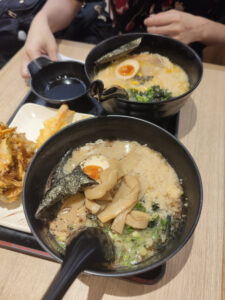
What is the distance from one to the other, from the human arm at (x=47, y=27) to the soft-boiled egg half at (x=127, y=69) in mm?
660

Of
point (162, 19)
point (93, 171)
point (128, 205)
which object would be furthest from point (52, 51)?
point (128, 205)

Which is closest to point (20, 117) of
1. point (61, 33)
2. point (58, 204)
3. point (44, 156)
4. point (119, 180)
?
point (44, 156)

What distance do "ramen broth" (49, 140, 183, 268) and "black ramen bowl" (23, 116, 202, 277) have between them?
5 cm

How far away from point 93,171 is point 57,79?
111cm

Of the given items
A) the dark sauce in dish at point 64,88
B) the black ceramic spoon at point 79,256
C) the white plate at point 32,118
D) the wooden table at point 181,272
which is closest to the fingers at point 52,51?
the dark sauce in dish at point 64,88

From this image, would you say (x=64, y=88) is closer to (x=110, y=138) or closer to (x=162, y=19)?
(x=110, y=138)

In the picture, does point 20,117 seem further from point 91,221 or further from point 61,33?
point 61,33

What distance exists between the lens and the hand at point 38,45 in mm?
2098

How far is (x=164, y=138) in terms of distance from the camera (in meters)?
1.29

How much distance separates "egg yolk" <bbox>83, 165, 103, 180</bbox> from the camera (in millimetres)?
1276

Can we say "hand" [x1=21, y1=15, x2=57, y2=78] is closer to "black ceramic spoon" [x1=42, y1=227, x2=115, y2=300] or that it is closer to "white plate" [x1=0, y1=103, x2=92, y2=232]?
"white plate" [x1=0, y1=103, x2=92, y2=232]

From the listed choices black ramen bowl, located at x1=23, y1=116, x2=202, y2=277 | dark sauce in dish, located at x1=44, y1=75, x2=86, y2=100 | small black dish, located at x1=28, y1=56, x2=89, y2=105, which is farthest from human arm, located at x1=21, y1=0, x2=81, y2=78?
black ramen bowl, located at x1=23, y1=116, x2=202, y2=277

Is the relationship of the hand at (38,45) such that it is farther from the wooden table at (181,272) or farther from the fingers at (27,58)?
the wooden table at (181,272)

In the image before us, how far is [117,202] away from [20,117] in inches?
42.1
